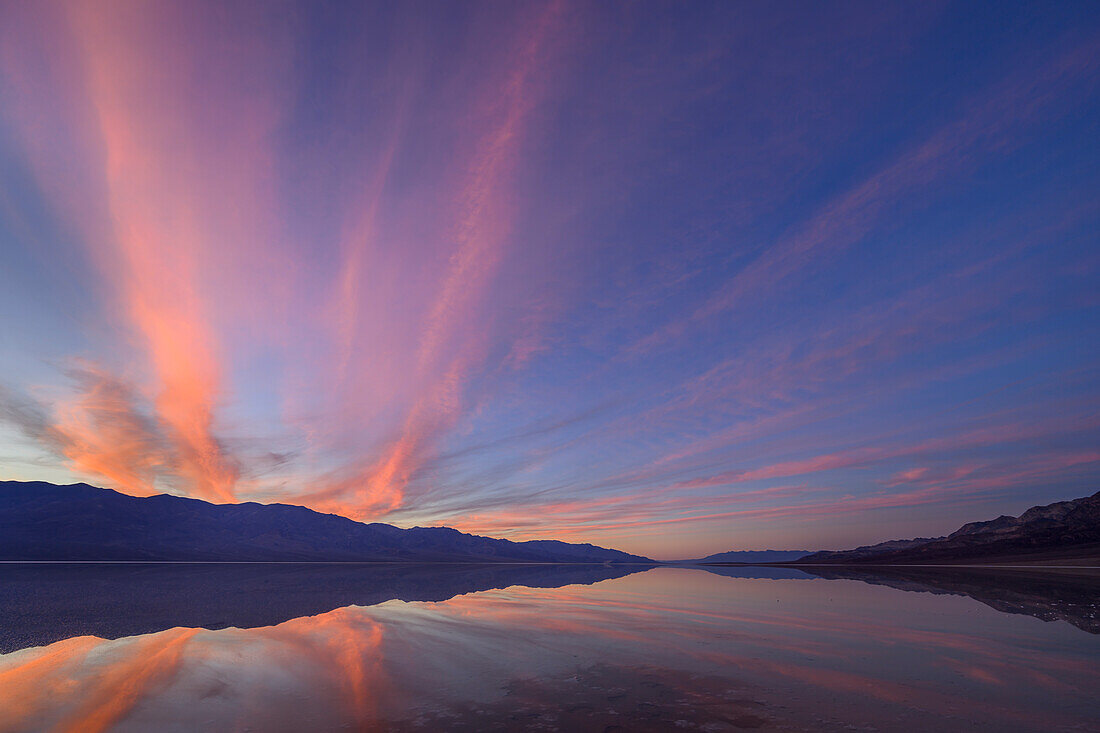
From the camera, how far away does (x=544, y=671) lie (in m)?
12.8

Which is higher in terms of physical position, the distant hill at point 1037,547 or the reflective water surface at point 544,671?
the reflective water surface at point 544,671

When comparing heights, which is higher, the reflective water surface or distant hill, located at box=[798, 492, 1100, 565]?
the reflective water surface

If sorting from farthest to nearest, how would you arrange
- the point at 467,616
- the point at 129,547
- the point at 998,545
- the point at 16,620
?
1. the point at 129,547
2. the point at 998,545
3. the point at 467,616
4. the point at 16,620

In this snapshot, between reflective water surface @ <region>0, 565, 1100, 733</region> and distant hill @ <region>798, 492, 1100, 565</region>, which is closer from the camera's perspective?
reflective water surface @ <region>0, 565, 1100, 733</region>

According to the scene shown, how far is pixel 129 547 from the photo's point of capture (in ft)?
654

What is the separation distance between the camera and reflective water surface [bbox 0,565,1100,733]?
30.5 feet

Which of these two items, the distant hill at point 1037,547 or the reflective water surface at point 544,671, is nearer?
the reflective water surface at point 544,671

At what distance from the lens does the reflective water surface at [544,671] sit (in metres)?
9.30

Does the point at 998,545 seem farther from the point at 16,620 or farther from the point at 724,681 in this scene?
the point at 16,620

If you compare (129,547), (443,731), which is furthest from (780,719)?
(129,547)

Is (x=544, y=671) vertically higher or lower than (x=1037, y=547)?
higher

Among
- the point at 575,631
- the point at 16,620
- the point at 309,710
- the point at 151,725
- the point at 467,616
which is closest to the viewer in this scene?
the point at 151,725

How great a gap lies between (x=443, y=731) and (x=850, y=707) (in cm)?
805

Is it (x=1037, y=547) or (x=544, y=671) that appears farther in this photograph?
(x=1037, y=547)
